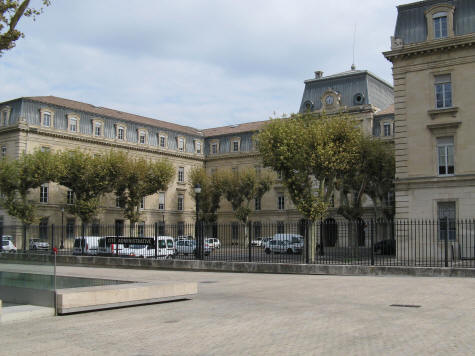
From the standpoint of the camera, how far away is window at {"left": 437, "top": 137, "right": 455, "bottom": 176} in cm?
3080

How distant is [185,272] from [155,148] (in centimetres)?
4675

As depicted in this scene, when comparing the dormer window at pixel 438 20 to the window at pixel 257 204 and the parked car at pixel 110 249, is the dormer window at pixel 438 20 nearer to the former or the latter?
the parked car at pixel 110 249

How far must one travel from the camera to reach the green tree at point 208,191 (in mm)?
64938

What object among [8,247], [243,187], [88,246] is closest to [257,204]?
[243,187]

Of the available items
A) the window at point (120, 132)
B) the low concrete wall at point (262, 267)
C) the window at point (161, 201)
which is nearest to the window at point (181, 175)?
the window at point (161, 201)

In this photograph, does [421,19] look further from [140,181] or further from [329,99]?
[140,181]

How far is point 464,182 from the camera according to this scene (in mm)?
30062

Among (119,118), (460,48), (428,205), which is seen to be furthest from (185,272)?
(119,118)

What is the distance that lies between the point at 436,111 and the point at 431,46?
12.2 ft

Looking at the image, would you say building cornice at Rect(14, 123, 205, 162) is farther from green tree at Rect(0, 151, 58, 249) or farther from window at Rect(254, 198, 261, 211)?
window at Rect(254, 198, 261, 211)

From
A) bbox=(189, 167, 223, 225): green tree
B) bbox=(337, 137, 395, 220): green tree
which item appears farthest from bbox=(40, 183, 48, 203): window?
bbox=(337, 137, 395, 220): green tree

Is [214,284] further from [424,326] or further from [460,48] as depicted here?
[460,48]

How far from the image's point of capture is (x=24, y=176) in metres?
49.1

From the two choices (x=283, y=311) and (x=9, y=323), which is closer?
(x=9, y=323)
